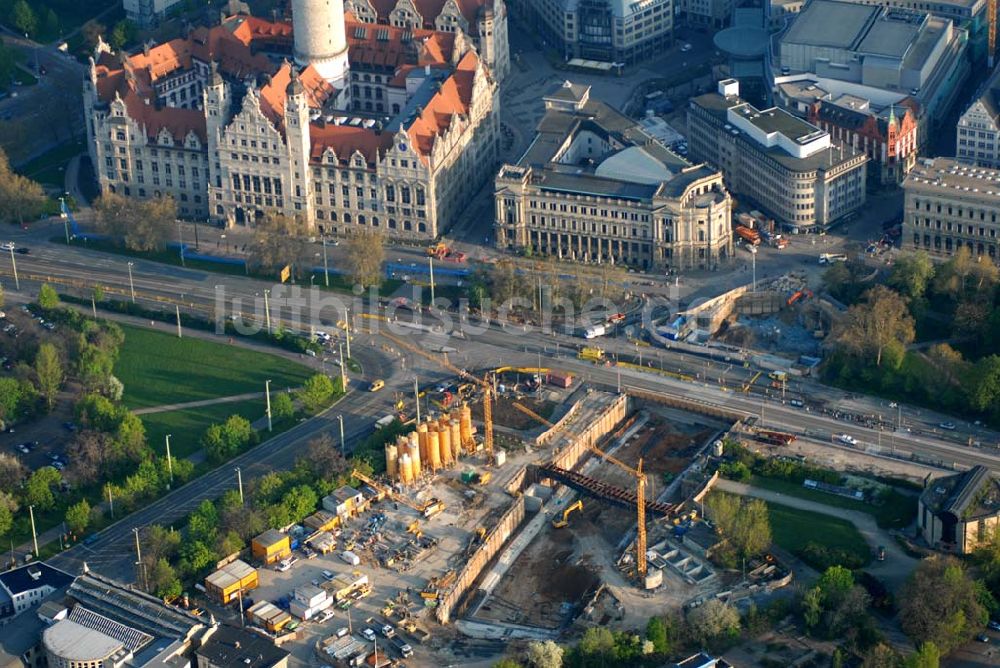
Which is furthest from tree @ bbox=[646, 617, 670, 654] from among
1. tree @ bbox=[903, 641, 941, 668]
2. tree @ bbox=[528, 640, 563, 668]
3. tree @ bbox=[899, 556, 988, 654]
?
tree @ bbox=[899, 556, 988, 654]

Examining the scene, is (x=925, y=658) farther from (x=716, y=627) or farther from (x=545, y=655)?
(x=545, y=655)

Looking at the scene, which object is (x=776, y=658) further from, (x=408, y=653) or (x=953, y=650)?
(x=408, y=653)

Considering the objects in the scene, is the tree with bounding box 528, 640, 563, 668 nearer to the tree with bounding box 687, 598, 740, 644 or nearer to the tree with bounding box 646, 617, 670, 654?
the tree with bounding box 646, 617, 670, 654

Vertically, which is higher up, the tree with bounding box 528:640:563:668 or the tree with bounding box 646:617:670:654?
the tree with bounding box 528:640:563:668

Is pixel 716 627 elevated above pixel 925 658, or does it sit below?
below

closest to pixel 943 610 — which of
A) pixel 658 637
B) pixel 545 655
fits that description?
pixel 658 637

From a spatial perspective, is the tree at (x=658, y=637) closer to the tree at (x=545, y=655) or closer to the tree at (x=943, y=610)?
the tree at (x=545, y=655)
